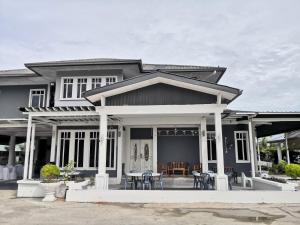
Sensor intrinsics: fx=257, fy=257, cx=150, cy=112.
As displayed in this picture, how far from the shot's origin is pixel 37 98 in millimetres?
14891

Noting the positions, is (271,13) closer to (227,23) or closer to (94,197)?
(227,23)

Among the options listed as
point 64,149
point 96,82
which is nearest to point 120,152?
point 64,149

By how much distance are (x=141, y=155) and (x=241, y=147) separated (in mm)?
5515

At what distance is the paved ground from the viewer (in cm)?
648

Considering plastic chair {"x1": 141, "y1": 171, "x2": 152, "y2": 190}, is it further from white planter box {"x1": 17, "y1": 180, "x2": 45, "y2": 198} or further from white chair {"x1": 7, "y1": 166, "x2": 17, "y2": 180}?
white chair {"x1": 7, "y1": 166, "x2": 17, "y2": 180}

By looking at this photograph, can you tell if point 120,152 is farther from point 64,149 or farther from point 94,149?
point 64,149

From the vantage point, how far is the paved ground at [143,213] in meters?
6.48

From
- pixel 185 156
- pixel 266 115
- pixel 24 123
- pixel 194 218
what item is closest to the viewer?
pixel 194 218

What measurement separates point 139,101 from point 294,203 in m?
6.52

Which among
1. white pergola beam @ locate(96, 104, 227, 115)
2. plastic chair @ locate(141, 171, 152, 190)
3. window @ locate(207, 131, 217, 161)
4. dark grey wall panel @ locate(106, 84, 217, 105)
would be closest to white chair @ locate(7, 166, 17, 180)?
dark grey wall panel @ locate(106, 84, 217, 105)

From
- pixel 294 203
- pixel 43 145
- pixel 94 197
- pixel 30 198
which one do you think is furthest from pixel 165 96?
pixel 43 145

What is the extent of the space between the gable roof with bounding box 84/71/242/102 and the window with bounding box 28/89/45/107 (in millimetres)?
5901

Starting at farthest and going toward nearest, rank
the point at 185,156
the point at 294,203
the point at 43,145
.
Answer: the point at 43,145
the point at 185,156
the point at 294,203

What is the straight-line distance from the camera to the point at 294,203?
28.1ft
